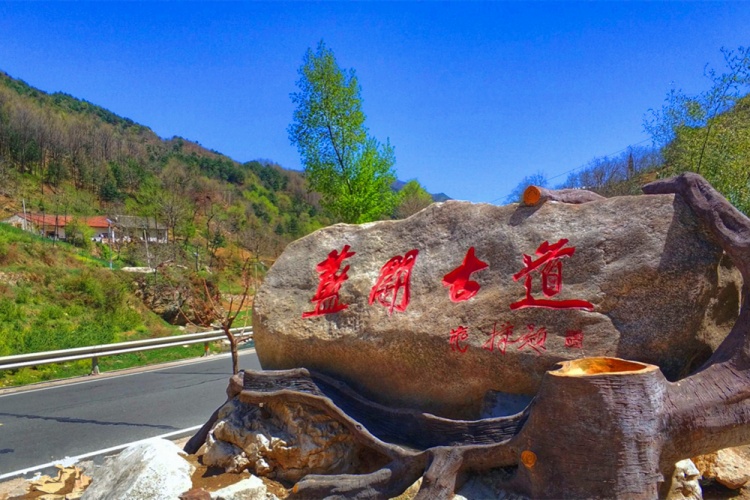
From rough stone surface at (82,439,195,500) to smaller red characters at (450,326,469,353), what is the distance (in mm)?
2144

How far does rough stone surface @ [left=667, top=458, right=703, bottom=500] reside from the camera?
10.7 feet

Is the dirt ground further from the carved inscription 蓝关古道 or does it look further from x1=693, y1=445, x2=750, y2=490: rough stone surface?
x1=693, y1=445, x2=750, y2=490: rough stone surface

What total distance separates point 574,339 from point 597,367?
350 mm

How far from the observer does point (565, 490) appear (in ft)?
9.57

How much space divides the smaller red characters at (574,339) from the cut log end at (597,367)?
0.22 metres

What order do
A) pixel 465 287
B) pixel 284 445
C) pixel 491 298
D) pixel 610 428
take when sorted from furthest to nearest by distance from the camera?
pixel 284 445 → pixel 465 287 → pixel 491 298 → pixel 610 428

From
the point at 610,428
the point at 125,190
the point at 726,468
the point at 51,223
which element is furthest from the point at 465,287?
the point at 125,190

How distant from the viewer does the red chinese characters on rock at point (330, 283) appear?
4406mm

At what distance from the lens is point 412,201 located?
3359 cm

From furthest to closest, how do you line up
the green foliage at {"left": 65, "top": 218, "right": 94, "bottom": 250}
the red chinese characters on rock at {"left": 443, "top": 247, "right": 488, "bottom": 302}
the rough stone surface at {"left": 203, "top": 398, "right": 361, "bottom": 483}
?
the green foliage at {"left": 65, "top": 218, "right": 94, "bottom": 250} < the rough stone surface at {"left": 203, "top": 398, "right": 361, "bottom": 483} < the red chinese characters on rock at {"left": 443, "top": 247, "right": 488, "bottom": 302}

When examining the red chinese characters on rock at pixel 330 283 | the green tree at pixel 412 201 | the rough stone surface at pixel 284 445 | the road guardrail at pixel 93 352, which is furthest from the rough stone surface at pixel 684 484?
the green tree at pixel 412 201

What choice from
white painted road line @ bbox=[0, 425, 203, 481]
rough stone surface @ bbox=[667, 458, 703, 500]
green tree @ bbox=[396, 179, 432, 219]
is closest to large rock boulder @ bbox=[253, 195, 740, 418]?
rough stone surface @ bbox=[667, 458, 703, 500]

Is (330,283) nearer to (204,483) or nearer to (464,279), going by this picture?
(464,279)

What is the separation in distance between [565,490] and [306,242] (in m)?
2.89
